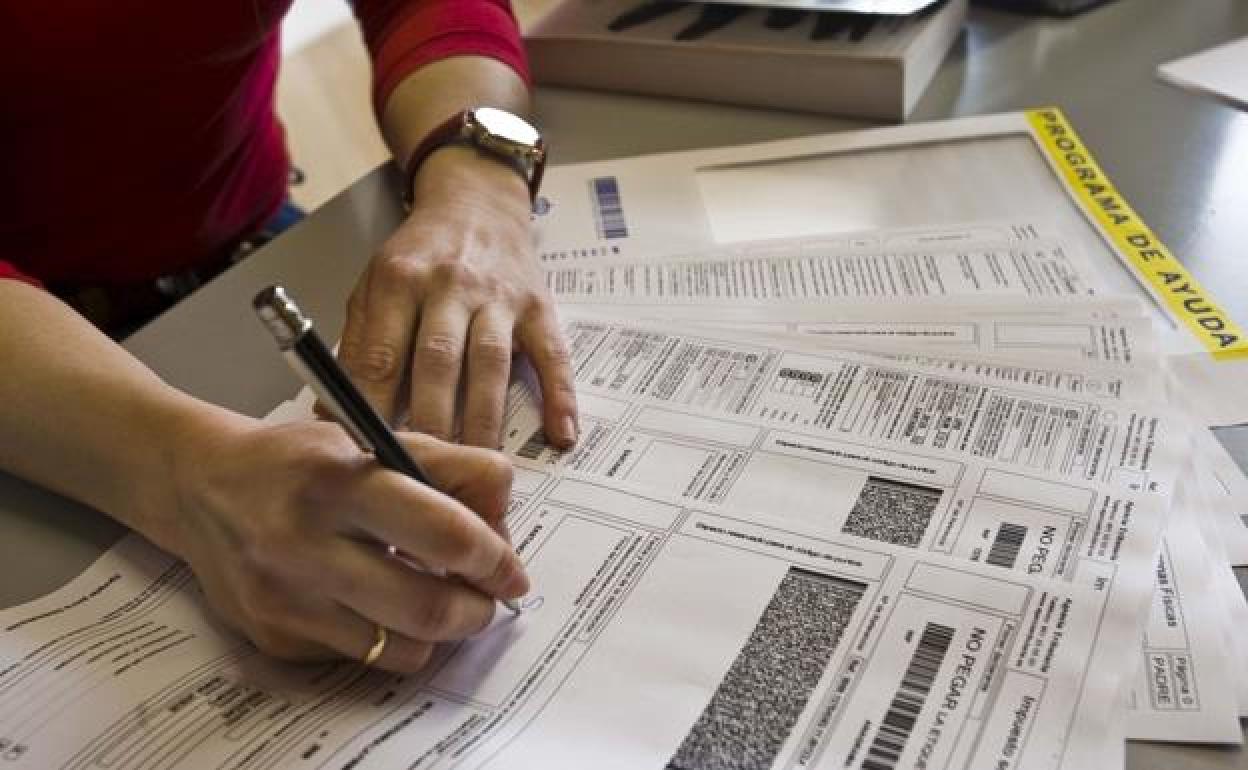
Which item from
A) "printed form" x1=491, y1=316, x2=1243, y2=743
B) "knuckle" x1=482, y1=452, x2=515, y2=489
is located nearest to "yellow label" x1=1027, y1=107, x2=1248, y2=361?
"printed form" x1=491, y1=316, x2=1243, y2=743

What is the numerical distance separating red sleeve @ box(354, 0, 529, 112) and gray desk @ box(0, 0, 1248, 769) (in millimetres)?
75

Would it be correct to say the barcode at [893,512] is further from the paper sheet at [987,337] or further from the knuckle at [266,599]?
the knuckle at [266,599]

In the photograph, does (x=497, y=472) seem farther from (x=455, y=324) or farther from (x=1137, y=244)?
(x=1137, y=244)

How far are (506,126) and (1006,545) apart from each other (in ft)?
1.55

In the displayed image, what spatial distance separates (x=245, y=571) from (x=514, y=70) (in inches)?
21.0

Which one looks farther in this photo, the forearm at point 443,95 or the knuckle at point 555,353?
the forearm at point 443,95

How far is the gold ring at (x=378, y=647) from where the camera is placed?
0.47m

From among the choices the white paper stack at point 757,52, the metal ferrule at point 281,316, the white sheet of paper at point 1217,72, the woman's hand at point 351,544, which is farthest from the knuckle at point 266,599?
the white sheet of paper at point 1217,72

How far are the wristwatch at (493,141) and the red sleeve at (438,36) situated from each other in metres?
0.10

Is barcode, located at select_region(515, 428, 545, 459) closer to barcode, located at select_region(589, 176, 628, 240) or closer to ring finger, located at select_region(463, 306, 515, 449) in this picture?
ring finger, located at select_region(463, 306, 515, 449)

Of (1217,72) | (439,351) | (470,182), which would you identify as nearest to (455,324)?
(439,351)

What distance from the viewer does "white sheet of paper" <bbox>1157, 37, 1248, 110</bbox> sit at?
87 cm

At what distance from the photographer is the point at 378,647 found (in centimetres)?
47

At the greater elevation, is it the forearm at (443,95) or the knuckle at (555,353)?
the forearm at (443,95)
